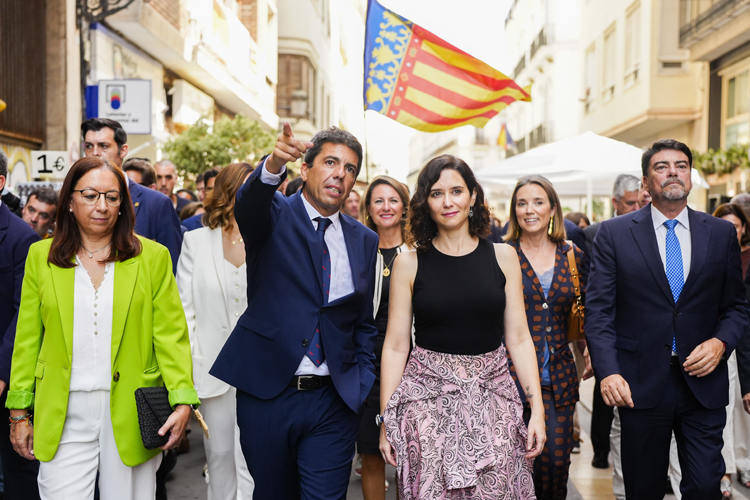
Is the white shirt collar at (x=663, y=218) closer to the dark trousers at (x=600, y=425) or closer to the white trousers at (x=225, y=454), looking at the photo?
the dark trousers at (x=600, y=425)

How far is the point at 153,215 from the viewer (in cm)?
534

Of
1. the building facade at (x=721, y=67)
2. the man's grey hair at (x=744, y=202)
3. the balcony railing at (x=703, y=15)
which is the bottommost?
the man's grey hair at (x=744, y=202)

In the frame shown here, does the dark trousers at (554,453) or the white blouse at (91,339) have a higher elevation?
the white blouse at (91,339)

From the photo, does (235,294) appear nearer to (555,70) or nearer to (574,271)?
(574,271)

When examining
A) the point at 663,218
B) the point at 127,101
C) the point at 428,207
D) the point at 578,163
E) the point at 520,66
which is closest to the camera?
the point at 428,207

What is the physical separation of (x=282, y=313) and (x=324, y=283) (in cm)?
25

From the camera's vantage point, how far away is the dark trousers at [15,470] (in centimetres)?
414

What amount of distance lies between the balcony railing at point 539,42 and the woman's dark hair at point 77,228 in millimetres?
38282

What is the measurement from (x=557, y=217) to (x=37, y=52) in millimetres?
10032

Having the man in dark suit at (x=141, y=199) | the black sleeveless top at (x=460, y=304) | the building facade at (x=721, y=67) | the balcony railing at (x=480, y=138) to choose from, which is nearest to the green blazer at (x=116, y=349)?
the black sleeveless top at (x=460, y=304)

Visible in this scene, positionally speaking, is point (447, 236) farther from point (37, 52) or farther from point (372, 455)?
point (37, 52)

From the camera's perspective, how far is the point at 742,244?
655 cm

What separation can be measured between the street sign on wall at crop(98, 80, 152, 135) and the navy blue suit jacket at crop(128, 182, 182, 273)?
20.0ft

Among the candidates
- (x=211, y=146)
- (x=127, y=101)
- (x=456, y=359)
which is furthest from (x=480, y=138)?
(x=456, y=359)
